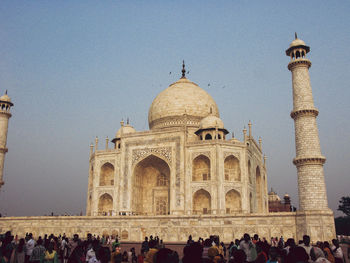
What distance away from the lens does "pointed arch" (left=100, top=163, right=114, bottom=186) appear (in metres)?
27.3

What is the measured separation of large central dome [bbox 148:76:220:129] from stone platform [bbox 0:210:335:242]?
445 inches

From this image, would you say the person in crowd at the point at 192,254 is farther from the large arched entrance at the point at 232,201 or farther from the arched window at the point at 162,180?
the arched window at the point at 162,180

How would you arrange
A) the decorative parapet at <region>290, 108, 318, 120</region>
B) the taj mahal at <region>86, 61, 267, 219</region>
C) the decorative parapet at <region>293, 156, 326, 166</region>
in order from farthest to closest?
1. the taj mahal at <region>86, 61, 267, 219</region>
2. the decorative parapet at <region>290, 108, 318, 120</region>
3. the decorative parapet at <region>293, 156, 326, 166</region>

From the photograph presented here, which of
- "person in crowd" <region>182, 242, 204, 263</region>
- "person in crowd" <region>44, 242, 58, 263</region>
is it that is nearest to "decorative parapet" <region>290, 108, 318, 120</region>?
"person in crowd" <region>44, 242, 58, 263</region>

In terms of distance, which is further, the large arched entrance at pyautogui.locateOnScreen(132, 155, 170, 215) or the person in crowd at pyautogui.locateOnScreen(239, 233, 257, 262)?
the large arched entrance at pyautogui.locateOnScreen(132, 155, 170, 215)

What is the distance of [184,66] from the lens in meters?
35.5

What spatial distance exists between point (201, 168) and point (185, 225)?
268 inches

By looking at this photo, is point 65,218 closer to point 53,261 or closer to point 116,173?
point 116,173

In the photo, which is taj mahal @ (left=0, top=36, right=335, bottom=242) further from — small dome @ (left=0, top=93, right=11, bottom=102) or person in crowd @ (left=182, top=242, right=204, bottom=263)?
person in crowd @ (left=182, top=242, right=204, bottom=263)

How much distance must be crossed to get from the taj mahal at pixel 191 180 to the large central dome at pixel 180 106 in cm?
9

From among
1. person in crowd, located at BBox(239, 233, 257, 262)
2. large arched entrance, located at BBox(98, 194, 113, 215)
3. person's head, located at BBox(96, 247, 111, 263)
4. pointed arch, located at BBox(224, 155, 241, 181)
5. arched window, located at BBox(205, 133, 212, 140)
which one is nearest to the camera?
person's head, located at BBox(96, 247, 111, 263)

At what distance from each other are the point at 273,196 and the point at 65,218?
26.7 metres

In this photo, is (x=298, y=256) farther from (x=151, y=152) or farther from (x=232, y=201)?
(x=151, y=152)

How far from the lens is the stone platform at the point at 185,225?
16.0m
